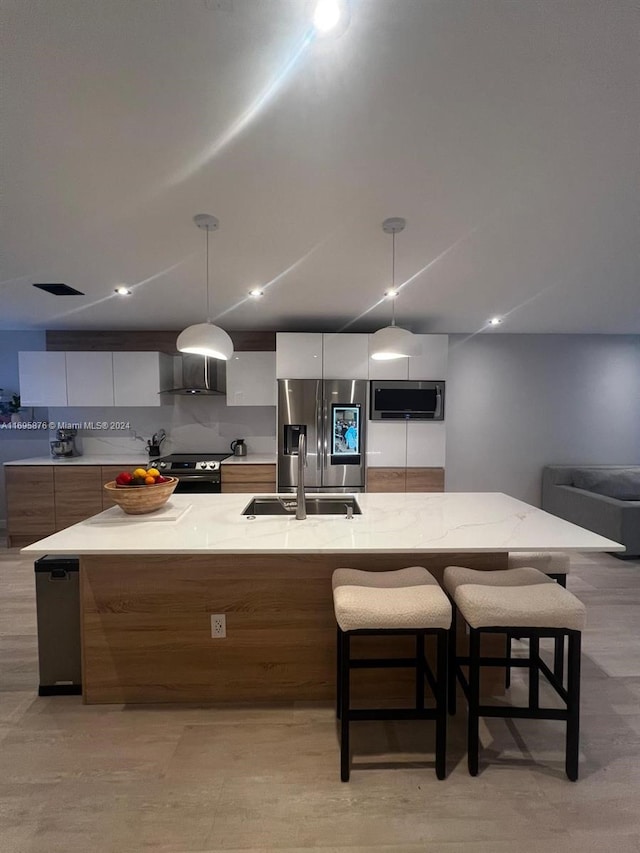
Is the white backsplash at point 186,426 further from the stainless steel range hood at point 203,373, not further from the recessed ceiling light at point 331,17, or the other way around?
the recessed ceiling light at point 331,17

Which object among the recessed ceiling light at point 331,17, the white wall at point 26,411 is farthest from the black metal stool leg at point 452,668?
the white wall at point 26,411

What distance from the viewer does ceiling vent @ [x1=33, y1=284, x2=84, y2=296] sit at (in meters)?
2.97

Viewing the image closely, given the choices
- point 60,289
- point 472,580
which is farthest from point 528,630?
point 60,289

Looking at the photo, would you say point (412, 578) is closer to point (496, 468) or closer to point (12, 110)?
point (12, 110)

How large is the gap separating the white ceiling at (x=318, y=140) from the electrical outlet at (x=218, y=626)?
1967 millimetres

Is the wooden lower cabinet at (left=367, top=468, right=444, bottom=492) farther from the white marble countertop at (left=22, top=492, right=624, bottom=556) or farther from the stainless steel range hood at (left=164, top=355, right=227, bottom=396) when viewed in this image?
the stainless steel range hood at (left=164, top=355, right=227, bottom=396)

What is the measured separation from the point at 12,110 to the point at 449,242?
2030 mm

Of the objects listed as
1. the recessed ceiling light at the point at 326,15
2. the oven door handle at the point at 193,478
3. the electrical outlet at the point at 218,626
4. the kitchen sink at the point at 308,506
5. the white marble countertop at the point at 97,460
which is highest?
the recessed ceiling light at the point at 326,15

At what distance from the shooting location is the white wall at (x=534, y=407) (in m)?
4.78

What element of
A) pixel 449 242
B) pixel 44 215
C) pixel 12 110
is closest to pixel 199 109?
pixel 12 110

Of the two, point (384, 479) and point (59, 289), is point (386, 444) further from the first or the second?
point (59, 289)

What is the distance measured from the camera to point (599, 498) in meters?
3.96

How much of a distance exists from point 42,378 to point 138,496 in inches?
129

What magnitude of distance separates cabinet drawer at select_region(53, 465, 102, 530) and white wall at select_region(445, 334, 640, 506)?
4.01m
